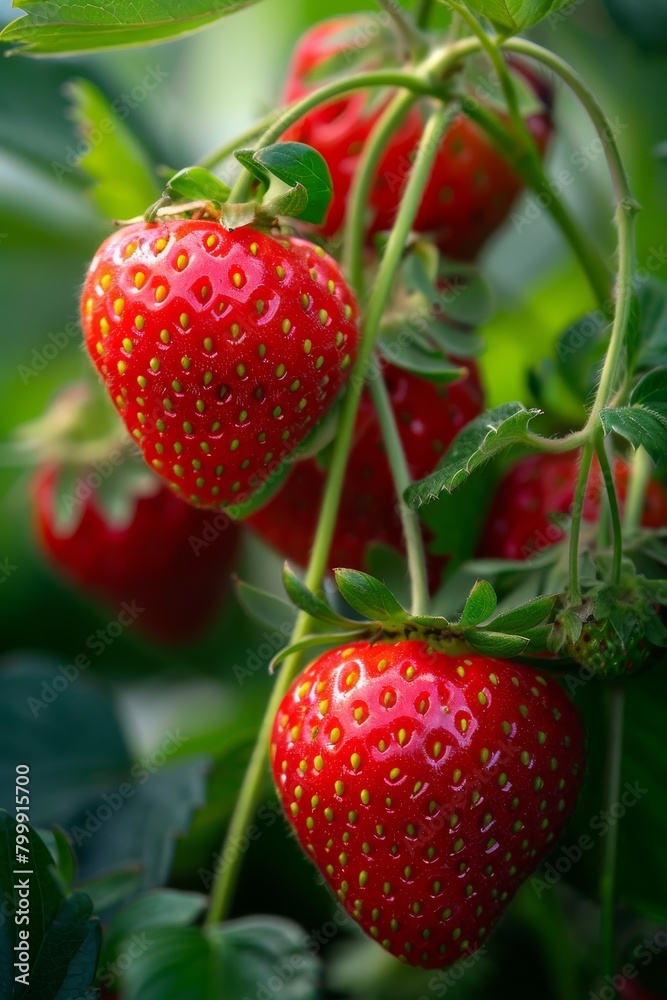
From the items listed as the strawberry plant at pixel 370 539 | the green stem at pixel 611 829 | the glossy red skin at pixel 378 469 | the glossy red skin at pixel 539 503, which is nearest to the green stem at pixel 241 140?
the strawberry plant at pixel 370 539

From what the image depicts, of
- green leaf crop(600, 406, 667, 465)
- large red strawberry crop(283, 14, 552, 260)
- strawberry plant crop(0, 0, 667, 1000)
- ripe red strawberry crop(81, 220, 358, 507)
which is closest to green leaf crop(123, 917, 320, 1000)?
strawberry plant crop(0, 0, 667, 1000)

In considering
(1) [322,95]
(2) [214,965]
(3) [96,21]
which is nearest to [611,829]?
(2) [214,965]

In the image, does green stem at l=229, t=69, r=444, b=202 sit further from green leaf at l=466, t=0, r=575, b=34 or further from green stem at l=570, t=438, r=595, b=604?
green stem at l=570, t=438, r=595, b=604

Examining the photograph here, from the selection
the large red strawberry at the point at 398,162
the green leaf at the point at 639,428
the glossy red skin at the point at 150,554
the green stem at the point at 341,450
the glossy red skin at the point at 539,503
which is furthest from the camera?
the glossy red skin at the point at 150,554

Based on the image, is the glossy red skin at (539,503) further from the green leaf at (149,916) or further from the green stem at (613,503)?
the green leaf at (149,916)

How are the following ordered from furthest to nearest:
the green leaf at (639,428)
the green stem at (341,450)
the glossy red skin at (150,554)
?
the glossy red skin at (150,554) < the green stem at (341,450) < the green leaf at (639,428)

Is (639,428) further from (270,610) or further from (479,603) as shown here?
(270,610)

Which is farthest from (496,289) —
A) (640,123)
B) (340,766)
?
(340,766)

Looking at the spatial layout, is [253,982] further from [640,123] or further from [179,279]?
[640,123]
